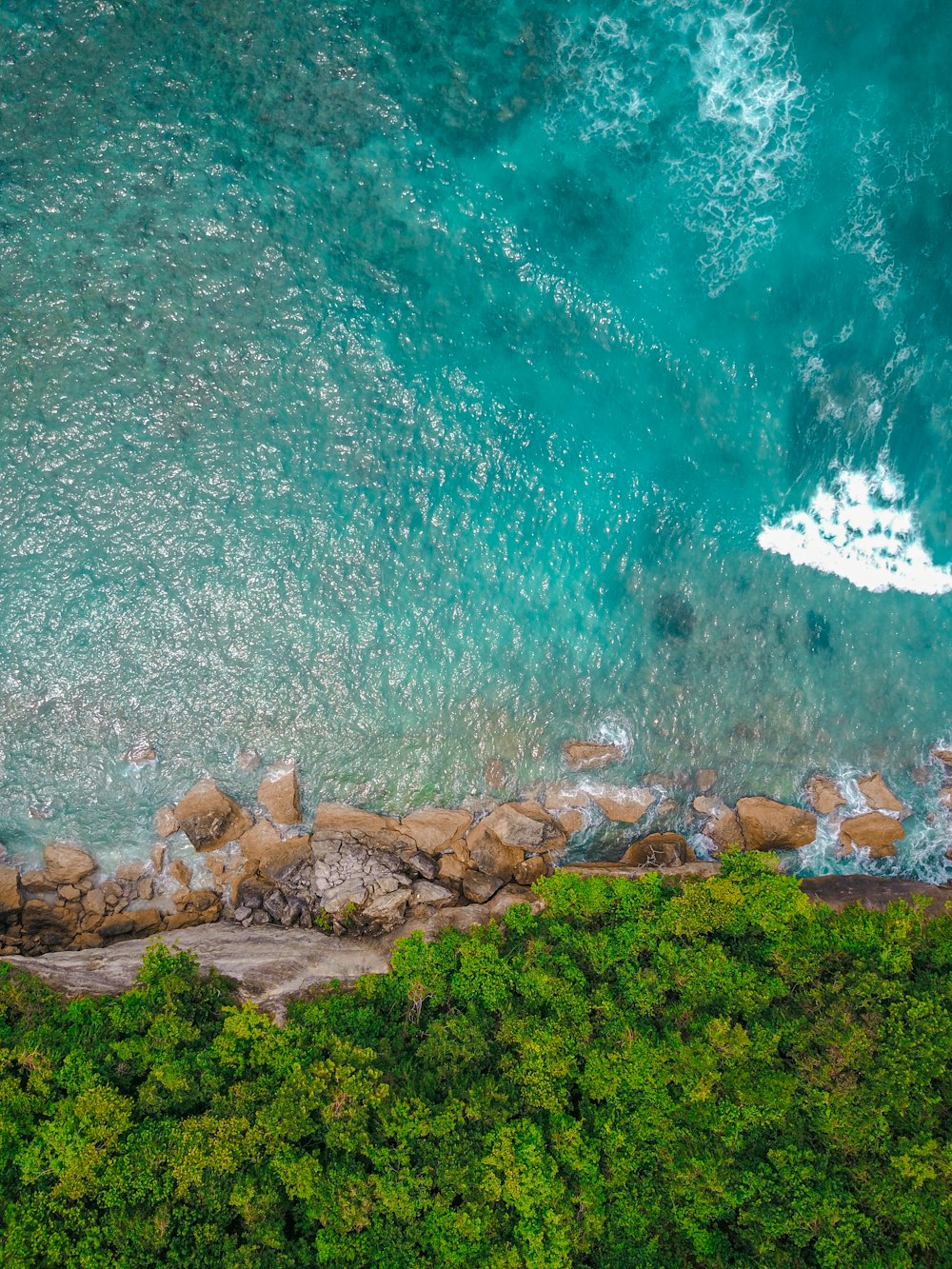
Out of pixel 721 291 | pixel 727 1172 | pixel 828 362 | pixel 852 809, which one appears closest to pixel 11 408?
pixel 721 291

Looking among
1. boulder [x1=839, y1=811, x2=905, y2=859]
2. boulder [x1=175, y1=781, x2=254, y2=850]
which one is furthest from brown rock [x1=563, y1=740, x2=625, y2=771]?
boulder [x1=175, y1=781, x2=254, y2=850]

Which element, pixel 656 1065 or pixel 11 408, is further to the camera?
pixel 11 408

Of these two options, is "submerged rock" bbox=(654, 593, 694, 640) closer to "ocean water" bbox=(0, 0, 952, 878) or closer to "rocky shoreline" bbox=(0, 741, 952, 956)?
"ocean water" bbox=(0, 0, 952, 878)

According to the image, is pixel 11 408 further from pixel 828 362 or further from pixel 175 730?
pixel 828 362

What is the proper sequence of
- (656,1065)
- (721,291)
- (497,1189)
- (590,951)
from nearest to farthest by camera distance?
(497,1189)
(656,1065)
(590,951)
(721,291)

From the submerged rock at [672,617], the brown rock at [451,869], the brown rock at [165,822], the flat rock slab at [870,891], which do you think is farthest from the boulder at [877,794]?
the brown rock at [165,822]
